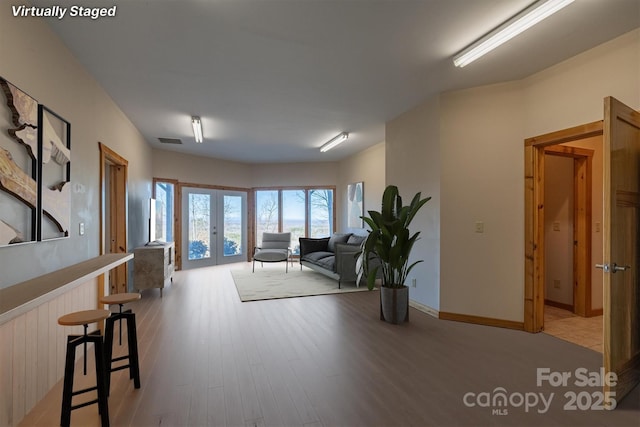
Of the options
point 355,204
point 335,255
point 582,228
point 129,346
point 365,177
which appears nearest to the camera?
point 129,346

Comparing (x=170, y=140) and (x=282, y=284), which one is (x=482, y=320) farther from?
(x=170, y=140)

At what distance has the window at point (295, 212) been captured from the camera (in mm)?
8820

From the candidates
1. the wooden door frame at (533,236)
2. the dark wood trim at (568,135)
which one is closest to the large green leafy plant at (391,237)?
the wooden door frame at (533,236)

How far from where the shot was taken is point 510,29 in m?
2.44

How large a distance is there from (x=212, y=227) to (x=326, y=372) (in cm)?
635

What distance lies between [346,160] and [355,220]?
68.5 inches

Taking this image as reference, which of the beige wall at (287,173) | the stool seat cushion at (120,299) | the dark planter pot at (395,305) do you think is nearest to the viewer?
the stool seat cushion at (120,299)

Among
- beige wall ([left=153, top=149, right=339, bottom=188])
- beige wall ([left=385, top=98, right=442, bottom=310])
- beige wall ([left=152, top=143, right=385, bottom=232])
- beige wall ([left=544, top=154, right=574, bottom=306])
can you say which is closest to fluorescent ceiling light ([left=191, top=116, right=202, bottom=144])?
beige wall ([left=152, top=143, right=385, bottom=232])

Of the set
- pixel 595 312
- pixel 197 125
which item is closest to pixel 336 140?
pixel 197 125

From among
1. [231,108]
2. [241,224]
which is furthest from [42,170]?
[241,224]

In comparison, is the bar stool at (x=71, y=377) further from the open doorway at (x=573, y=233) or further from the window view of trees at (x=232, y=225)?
the window view of trees at (x=232, y=225)

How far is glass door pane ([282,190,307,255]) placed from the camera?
8945 mm

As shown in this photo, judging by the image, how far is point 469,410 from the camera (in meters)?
2.05

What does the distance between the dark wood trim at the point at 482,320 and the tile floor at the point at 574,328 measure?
318 millimetres
